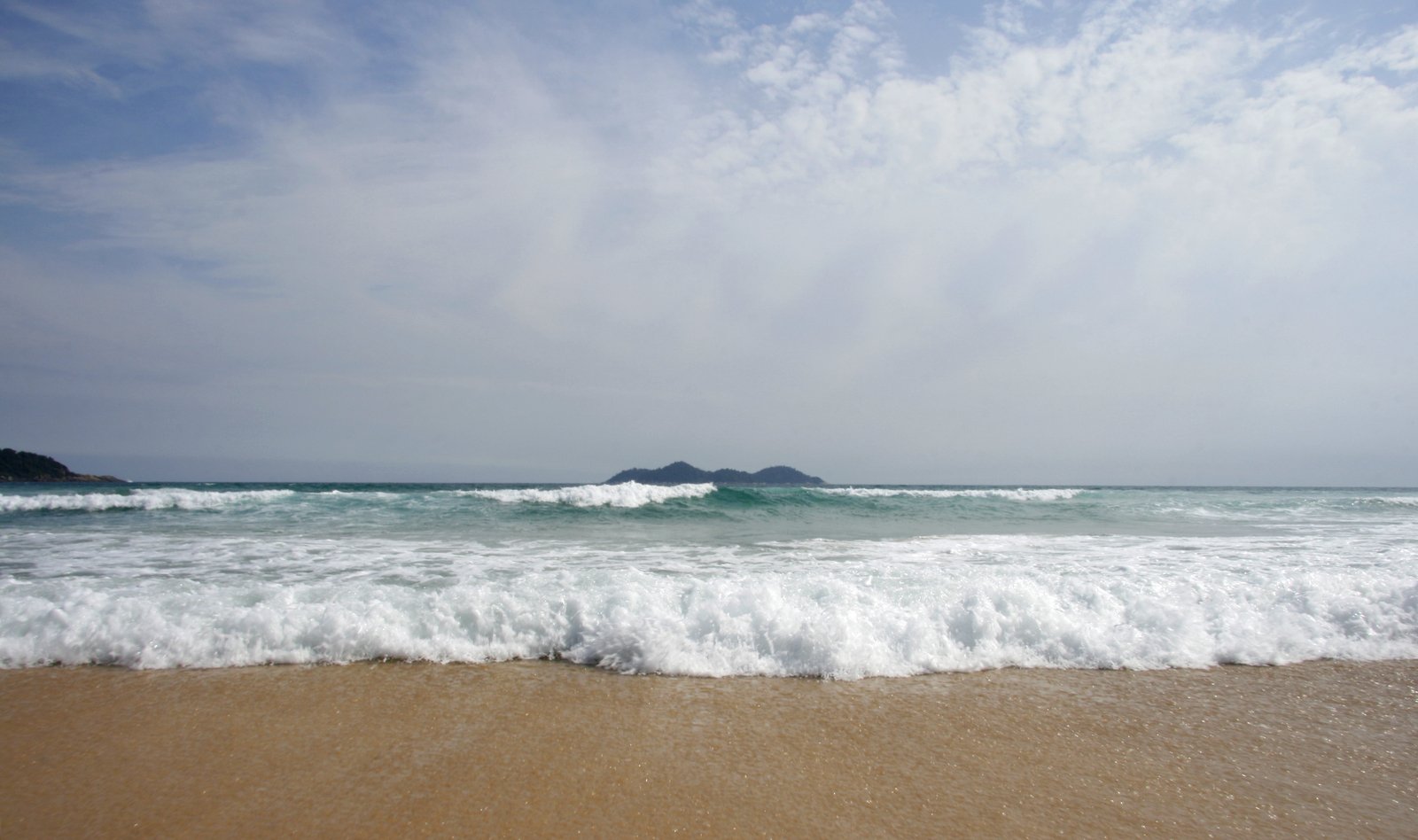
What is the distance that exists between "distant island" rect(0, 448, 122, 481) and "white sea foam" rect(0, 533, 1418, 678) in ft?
189

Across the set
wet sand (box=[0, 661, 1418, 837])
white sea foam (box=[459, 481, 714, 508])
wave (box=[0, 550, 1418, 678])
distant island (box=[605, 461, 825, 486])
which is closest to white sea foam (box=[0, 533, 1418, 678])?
wave (box=[0, 550, 1418, 678])

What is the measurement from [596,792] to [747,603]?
2.28 metres

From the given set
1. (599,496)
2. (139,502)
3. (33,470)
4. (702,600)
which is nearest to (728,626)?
(702,600)

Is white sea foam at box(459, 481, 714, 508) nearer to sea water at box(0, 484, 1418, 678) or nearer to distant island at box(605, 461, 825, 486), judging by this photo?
sea water at box(0, 484, 1418, 678)

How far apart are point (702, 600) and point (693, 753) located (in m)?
1.92

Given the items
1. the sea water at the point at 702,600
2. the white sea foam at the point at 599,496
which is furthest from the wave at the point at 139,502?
the white sea foam at the point at 599,496

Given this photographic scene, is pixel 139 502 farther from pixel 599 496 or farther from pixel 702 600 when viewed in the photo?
pixel 702 600

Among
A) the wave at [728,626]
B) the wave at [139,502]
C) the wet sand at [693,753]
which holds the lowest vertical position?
the wet sand at [693,753]

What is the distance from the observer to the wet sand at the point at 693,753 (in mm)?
2688

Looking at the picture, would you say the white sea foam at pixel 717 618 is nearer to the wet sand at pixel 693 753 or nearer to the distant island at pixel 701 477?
the wet sand at pixel 693 753

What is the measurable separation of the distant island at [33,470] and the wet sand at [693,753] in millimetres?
61563

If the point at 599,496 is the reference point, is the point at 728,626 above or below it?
below

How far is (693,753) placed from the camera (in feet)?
10.6

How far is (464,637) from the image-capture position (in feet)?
15.6
